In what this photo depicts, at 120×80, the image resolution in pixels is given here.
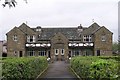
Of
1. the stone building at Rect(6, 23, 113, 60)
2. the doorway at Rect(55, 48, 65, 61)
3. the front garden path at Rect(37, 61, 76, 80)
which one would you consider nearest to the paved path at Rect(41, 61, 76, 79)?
the front garden path at Rect(37, 61, 76, 80)

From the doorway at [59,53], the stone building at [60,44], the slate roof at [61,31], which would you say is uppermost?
the slate roof at [61,31]

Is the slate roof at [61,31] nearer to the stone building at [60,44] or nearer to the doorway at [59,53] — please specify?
the stone building at [60,44]

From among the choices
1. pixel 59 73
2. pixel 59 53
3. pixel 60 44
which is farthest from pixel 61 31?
pixel 59 73

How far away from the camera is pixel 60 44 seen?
68562 mm

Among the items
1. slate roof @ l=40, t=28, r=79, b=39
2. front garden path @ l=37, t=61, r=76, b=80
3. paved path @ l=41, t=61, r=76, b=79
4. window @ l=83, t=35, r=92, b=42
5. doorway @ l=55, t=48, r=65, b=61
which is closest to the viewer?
front garden path @ l=37, t=61, r=76, b=80

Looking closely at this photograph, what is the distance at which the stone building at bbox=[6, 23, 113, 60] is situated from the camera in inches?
2648

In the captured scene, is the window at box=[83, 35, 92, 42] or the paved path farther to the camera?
the window at box=[83, 35, 92, 42]

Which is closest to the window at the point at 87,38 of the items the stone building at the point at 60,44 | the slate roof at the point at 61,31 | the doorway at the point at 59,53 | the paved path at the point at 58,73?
the stone building at the point at 60,44

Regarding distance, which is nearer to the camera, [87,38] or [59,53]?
[59,53]

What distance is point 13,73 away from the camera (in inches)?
550

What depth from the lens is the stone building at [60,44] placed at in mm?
67250

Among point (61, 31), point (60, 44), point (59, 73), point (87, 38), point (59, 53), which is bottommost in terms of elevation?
point (59, 73)

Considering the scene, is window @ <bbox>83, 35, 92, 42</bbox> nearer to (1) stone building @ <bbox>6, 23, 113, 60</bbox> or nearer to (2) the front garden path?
(1) stone building @ <bbox>6, 23, 113, 60</bbox>

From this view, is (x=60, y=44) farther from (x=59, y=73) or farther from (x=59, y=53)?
(x=59, y=73)
